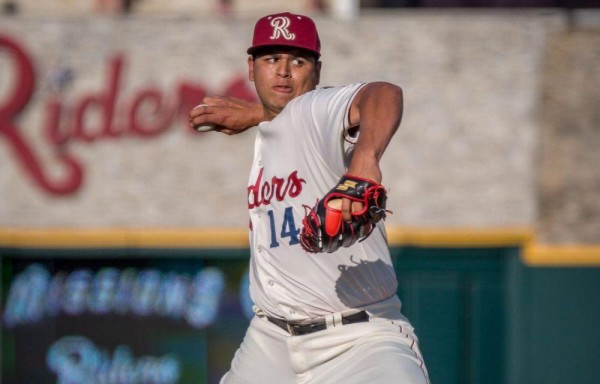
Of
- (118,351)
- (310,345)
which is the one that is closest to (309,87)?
(310,345)

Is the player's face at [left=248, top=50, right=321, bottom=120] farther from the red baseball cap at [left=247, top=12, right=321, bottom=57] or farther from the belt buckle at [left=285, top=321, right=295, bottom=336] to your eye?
the belt buckle at [left=285, top=321, right=295, bottom=336]

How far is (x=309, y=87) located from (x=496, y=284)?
657 centimetres

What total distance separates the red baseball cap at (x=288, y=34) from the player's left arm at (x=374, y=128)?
93cm

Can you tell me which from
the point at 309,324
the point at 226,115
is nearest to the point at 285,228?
the point at 309,324

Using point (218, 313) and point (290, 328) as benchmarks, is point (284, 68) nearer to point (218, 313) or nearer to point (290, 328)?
point (290, 328)

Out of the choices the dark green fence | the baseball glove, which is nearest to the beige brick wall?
the dark green fence

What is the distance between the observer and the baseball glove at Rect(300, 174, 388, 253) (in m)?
3.65

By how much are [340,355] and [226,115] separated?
1.40 metres

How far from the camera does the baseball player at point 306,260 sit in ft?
14.6

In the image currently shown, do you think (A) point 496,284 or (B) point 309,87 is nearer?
(B) point 309,87

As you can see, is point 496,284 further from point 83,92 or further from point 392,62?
point 83,92

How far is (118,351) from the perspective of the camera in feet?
38.0

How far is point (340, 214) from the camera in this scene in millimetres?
3699

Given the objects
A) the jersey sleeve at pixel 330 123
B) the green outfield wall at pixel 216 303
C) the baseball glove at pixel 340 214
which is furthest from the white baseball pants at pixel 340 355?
the green outfield wall at pixel 216 303
